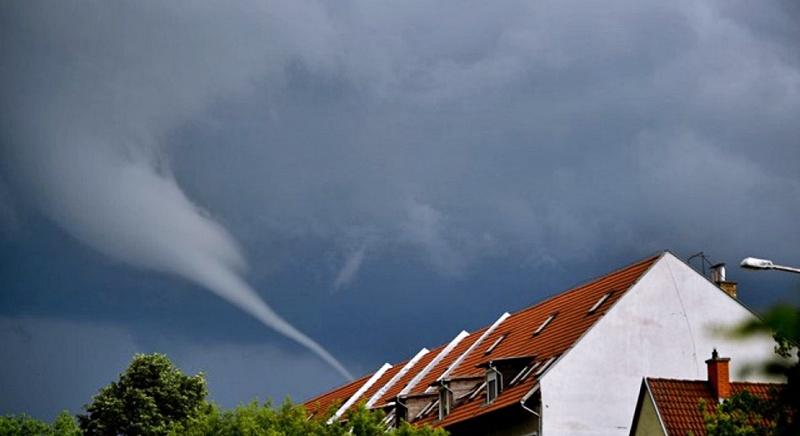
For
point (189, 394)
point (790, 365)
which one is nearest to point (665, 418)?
point (790, 365)

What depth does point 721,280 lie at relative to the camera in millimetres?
45781

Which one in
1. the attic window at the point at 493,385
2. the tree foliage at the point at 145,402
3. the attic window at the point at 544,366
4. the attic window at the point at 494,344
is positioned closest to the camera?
the attic window at the point at 544,366

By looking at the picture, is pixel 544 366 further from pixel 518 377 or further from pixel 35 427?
pixel 35 427

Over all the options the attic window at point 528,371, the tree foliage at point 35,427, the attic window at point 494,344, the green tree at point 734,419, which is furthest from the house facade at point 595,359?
the tree foliage at point 35,427

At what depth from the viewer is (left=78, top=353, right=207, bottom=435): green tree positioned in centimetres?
6688

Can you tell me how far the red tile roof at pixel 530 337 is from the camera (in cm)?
4162

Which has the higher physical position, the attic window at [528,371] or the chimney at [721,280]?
the chimney at [721,280]

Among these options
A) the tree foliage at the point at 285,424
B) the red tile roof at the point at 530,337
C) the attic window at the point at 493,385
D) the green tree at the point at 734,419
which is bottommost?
the green tree at the point at 734,419

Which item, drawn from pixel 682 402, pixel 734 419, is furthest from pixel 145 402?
Answer: pixel 734 419

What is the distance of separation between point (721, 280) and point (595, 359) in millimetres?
7770

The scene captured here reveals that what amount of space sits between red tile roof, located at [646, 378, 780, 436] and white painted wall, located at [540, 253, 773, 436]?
3.14 metres

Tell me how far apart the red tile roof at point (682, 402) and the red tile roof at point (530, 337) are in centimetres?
486

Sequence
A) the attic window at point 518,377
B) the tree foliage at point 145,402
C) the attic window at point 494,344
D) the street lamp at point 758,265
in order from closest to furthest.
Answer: the street lamp at point 758,265 < the attic window at point 518,377 < the attic window at point 494,344 < the tree foliage at point 145,402

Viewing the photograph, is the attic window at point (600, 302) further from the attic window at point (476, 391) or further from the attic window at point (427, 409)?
the attic window at point (427, 409)
